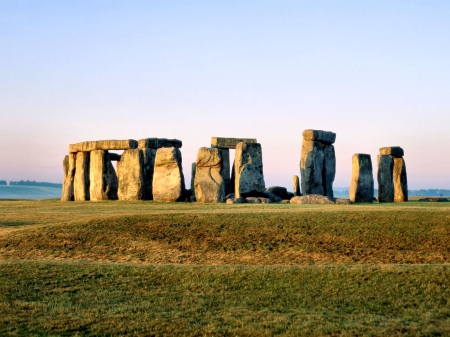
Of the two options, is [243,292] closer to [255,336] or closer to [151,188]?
[255,336]

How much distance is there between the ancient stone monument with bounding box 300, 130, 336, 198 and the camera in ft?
104

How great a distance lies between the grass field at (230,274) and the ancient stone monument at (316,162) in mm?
12100

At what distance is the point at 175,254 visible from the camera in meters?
16.0

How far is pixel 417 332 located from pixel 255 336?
218cm

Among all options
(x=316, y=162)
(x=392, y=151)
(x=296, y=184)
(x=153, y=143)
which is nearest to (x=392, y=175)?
(x=392, y=151)

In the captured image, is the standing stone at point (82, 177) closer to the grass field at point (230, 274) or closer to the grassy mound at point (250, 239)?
the grass field at point (230, 274)

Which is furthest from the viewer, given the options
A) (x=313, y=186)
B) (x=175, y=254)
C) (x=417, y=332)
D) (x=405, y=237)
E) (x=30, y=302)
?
(x=313, y=186)

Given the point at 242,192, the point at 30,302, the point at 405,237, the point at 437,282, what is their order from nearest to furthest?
the point at 30,302
the point at 437,282
the point at 405,237
the point at 242,192

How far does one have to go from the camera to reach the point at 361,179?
29703mm

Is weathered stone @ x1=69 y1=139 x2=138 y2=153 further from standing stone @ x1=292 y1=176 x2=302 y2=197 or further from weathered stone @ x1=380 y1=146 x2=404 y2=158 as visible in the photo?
weathered stone @ x1=380 y1=146 x2=404 y2=158

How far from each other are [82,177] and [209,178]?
9.41 metres

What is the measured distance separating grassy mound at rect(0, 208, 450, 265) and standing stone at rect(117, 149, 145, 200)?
1174cm

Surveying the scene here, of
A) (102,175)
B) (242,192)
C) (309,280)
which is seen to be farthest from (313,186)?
(309,280)

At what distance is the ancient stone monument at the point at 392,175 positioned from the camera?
30922 mm
